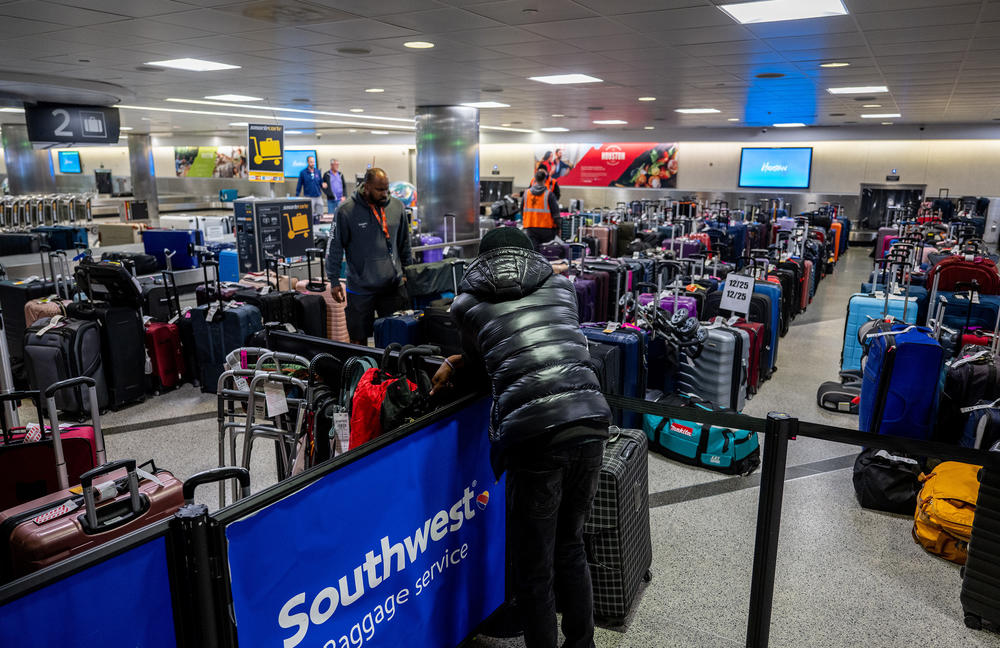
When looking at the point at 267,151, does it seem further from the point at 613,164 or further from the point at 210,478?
the point at 613,164

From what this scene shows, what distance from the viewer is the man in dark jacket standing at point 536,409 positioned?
89.2 inches

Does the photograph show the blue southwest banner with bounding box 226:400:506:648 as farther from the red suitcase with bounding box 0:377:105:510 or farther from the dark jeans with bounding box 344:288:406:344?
the dark jeans with bounding box 344:288:406:344

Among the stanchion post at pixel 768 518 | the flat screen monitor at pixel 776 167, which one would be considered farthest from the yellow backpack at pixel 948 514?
the flat screen monitor at pixel 776 167

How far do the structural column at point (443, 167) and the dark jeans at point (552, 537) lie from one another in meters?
9.73

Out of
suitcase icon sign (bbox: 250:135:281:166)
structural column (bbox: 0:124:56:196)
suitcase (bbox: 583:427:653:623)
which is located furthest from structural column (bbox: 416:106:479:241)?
structural column (bbox: 0:124:56:196)

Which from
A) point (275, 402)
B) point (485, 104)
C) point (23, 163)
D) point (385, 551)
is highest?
point (485, 104)

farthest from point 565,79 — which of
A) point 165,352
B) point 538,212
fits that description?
point 165,352

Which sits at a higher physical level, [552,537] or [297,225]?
[297,225]

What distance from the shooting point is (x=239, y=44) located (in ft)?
20.5

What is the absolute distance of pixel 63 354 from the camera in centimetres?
536

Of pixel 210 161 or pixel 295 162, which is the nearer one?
pixel 295 162

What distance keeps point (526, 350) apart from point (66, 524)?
1.54m

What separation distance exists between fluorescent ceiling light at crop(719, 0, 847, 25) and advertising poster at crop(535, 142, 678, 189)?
1813cm

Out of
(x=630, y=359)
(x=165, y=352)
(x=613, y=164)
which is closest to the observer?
(x=630, y=359)
